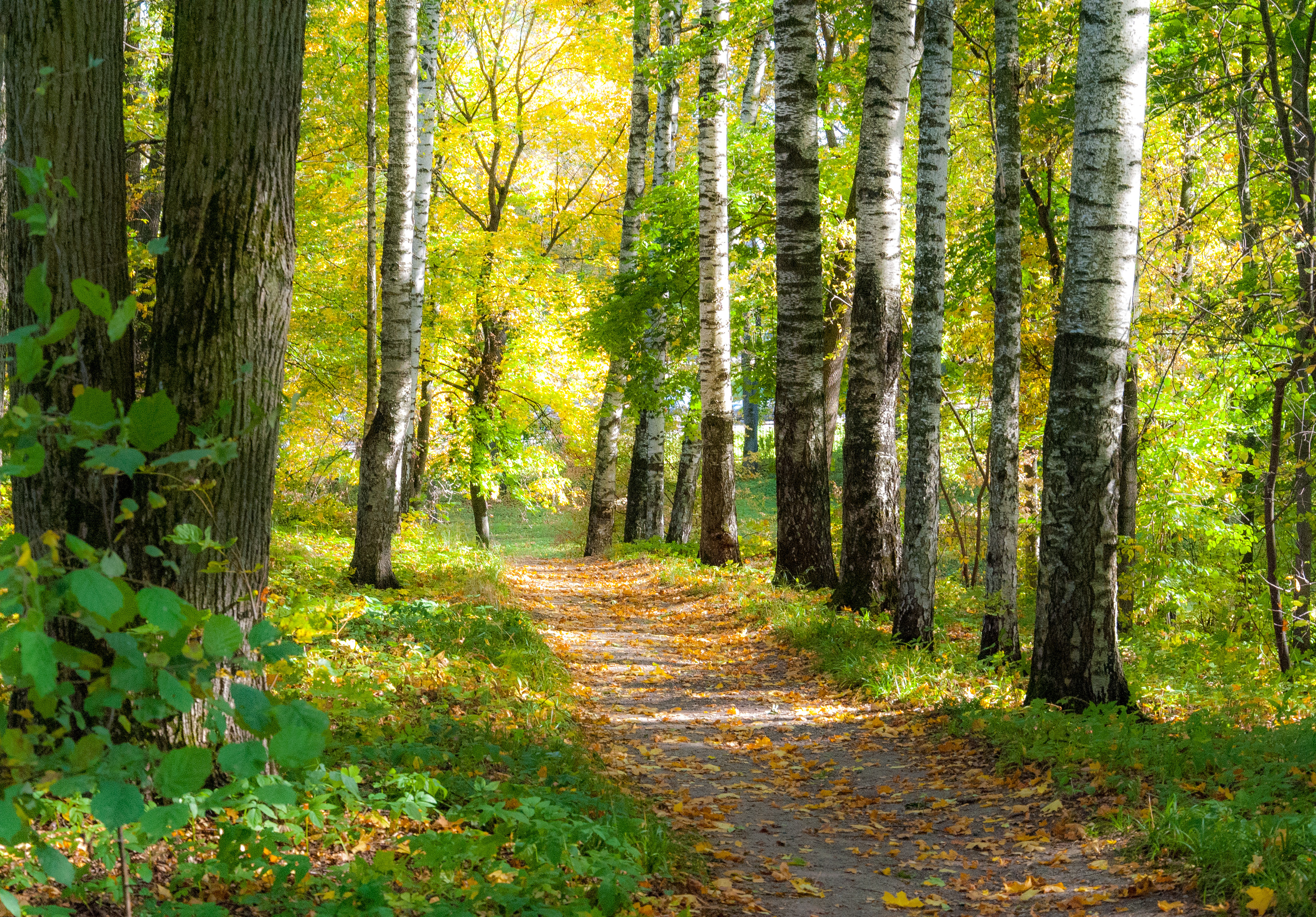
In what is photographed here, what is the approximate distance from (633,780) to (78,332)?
3880 millimetres

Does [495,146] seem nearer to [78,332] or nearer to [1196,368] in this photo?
[1196,368]

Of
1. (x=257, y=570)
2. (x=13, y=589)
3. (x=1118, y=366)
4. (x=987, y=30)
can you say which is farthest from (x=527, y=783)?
(x=987, y=30)

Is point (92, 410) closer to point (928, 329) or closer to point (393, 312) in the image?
point (928, 329)

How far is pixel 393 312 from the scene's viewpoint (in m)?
9.80

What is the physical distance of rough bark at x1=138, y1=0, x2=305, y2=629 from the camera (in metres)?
3.80

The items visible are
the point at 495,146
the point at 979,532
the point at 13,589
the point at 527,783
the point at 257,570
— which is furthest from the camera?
the point at 495,146

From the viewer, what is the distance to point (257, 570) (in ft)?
13.3

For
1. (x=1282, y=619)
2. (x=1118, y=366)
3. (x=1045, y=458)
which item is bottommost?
(x=1282, y=619)

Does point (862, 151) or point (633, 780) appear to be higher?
point (862, 151)

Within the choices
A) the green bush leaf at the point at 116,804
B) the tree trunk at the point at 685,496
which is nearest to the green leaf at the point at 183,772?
the green bush leaf at the point at 116,804

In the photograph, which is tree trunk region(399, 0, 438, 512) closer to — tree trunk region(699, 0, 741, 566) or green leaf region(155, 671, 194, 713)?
tree trunk region(699, 0, 741, 566)

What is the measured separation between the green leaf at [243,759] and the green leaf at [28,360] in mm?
834

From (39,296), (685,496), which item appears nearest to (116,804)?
(39,296)

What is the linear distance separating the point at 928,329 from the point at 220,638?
7.52 meters
